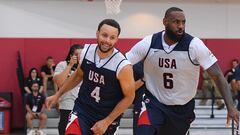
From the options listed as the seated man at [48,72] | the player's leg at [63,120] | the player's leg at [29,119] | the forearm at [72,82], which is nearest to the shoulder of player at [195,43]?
the forearm at [72,82]

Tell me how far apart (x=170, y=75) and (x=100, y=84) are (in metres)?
0.94

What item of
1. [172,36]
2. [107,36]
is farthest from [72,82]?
[172,36]

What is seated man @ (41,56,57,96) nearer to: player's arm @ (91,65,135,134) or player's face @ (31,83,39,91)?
player's face @ (31,83,39,91)

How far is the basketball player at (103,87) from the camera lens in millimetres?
4785

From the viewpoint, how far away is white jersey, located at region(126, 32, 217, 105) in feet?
17.5

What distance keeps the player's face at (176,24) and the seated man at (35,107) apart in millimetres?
9068

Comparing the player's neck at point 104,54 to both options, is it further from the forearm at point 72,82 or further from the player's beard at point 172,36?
Result: the player's beard at point 172,36

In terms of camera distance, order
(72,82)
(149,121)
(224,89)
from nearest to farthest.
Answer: (224,89) → (72,82) → (149,121)

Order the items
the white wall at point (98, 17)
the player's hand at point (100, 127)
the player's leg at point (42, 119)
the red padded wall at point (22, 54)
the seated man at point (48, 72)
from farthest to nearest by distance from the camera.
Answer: the white wall at point (98, 17) → the red padded wall at point (22, 54) → the seated man at point (48, 72) → the player's leg at point (42, 119) → the player's hand at point (100, 127)

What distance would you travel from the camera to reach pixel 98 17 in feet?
54.5

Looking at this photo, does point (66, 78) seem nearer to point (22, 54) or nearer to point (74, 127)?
point (74, 127)

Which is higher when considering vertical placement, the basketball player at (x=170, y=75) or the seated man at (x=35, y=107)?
the basketball player at (x=170, y=75)

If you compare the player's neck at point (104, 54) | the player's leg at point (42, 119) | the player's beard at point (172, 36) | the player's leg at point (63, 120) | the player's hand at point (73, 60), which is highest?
the player's beard at point (172, 36)

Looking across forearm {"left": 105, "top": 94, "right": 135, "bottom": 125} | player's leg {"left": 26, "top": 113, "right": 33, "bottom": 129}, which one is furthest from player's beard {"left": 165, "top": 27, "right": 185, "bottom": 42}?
player's leg {"left": 26, "top": 113, "right": 33, "bottom": 129}
